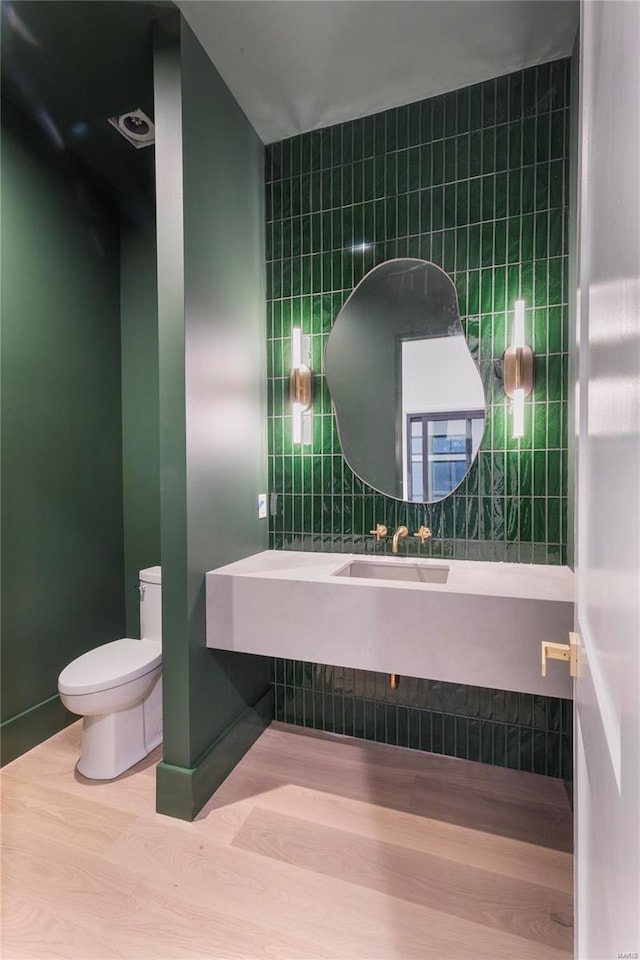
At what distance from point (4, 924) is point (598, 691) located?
165 centimetres

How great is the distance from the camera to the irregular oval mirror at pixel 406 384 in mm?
1882

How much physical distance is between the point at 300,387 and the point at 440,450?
71 cm

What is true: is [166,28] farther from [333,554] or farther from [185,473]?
[333,554]

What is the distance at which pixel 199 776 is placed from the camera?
160cm

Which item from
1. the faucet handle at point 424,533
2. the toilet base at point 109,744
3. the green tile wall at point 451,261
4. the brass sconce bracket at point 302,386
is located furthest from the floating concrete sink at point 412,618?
the brass sconce bracket at point 302,386

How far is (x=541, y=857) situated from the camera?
1.42 meters

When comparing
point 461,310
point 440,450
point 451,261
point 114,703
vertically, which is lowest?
point 114,703

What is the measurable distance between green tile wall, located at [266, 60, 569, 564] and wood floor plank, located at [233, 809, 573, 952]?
3.43ft

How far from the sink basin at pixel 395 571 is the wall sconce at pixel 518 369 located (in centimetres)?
66

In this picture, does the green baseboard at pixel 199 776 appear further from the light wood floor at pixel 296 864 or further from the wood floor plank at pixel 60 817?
the wood floor plank at pixel 60 817

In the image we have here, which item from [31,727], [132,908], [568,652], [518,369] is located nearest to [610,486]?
[568,652]

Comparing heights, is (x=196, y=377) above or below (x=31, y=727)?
above

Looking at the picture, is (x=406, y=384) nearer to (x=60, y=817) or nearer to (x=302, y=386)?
(x=302, y=386)

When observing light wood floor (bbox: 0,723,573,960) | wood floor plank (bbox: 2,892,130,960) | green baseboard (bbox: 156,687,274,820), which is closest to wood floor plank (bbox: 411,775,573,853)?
light wood floor (bbox: 0,723,573,960)
